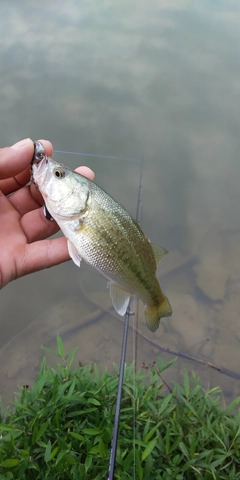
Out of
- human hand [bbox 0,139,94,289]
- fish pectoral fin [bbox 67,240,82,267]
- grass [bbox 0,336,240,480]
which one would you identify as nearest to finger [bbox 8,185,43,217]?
human hand [bbox 0,139,94,289]

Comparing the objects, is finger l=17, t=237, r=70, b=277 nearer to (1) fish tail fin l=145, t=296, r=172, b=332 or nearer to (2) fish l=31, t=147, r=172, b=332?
(2) fish l=31, t=147, r=172, b=332

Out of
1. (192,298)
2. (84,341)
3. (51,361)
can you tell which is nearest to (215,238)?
(192,298)

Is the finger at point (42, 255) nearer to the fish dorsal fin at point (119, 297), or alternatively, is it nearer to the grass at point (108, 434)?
the fish dorsal fin at point (119, 297)

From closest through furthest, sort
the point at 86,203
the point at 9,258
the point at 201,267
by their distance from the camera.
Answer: the point at 86,203 < the point at 9,258 < the point at 201,267

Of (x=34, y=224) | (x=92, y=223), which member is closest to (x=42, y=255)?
(x=34, y=224)

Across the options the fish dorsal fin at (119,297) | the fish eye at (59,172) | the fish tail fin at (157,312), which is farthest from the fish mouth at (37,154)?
the fish tail fin at (157,312)

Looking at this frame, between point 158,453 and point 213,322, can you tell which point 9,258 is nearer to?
point 158,453

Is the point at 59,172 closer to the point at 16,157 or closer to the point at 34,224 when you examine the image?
the point at 16,157
